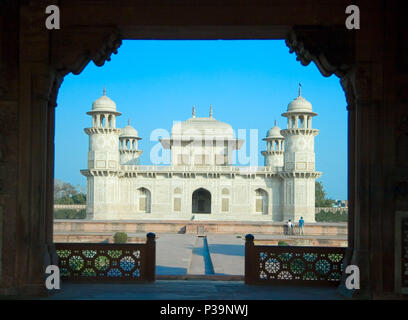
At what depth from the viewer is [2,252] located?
15.9ft

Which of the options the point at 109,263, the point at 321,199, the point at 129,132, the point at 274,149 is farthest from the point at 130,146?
the point at 109,263

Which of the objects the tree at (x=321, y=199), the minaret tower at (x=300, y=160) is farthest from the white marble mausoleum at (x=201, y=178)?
the tree at (x=321, y=199)

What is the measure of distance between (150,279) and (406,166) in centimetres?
327

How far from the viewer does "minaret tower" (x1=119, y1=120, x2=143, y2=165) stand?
131 ft

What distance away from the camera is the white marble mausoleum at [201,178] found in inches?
1214

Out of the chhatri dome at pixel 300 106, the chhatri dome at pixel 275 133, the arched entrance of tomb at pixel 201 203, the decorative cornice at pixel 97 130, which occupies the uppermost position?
the chhatri dome at pixel 300 106

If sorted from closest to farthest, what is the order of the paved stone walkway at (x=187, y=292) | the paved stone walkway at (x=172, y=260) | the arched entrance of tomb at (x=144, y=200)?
1. the paved stone walkway at (x=187, y=292)
2. the paved stone walkway at (x=172, y=260)
3. the arched entrance of tomb at (x=144, y=200)

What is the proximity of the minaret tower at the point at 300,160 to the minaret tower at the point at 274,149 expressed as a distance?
7404 millimetres

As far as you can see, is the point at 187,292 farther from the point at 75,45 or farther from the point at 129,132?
the point at 129,132

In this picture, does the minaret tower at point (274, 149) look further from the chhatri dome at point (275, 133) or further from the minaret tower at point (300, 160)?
the minaret tower at point (300, 160)

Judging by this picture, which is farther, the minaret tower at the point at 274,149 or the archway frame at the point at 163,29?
the minaret tower at the point at 274,149

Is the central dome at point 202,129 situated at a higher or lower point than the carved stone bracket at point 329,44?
higher

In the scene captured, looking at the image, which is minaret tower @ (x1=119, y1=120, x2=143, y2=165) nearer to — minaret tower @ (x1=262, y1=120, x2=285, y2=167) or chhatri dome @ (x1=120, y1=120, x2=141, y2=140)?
chhatri dome @ (x1=120, y1=120, x2=141, y2=140)

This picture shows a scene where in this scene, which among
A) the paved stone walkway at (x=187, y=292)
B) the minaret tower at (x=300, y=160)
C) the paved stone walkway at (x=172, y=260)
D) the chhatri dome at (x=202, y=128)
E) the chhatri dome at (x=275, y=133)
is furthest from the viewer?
the chhatri dome at (x=275, y=133)
